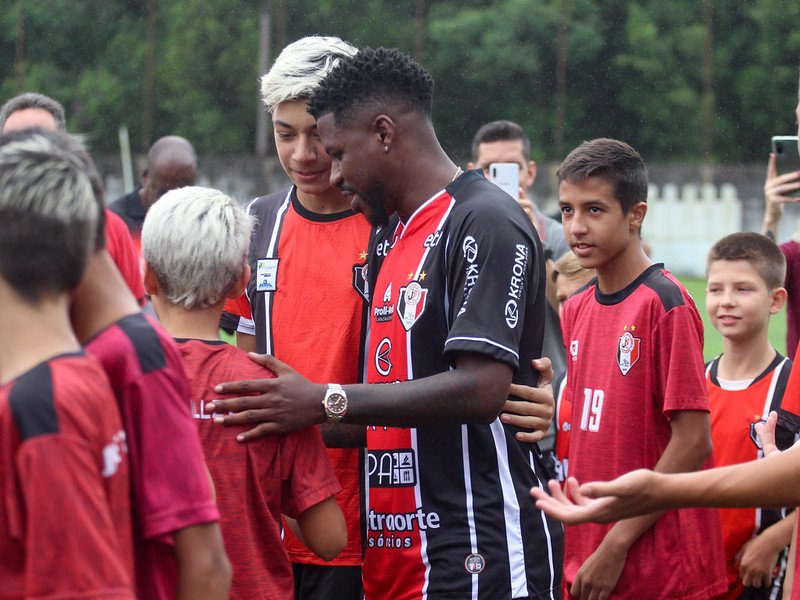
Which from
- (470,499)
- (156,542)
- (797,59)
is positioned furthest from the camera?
(797,59)

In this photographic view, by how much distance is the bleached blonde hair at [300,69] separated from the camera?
348 cm

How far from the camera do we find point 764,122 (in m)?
36.7

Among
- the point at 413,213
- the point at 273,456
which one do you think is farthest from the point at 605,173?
the point at 273,456

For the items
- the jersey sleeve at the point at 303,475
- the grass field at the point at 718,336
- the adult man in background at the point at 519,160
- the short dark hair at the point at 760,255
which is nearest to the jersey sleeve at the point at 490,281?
the jersey sleeve at the point at 303,475

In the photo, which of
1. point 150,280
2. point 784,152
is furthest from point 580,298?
point 150,280

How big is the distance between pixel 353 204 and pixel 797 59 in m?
36.0

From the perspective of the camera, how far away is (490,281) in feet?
9.40

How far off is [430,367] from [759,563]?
2.00m

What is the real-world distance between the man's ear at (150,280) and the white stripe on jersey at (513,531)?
38.0 inches

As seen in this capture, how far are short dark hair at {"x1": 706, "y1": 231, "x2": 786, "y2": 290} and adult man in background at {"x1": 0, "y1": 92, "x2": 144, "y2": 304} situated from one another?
2.62 metres

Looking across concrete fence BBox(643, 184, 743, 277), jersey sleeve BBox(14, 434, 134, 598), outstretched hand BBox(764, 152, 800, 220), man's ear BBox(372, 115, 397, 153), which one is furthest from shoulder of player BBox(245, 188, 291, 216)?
concrete fence BBox(643, 184, 743, 277)

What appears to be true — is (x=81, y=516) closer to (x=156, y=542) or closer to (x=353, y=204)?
(x=156, y=542)

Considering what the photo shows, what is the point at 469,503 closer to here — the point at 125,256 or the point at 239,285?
the point at 239,285

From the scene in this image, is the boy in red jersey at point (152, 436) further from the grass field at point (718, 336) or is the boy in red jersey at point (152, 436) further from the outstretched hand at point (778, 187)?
the grass field at point (718, 336)
